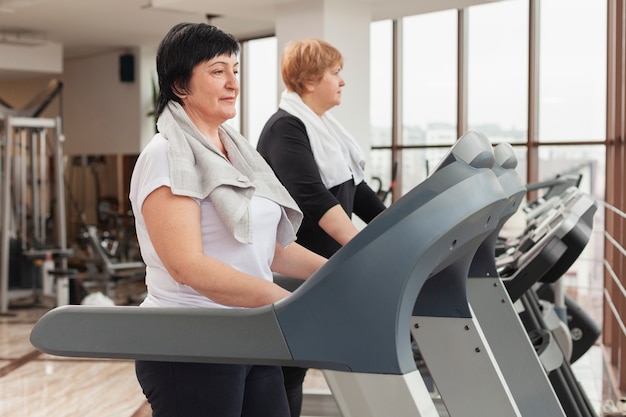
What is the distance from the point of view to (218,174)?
1.40 m

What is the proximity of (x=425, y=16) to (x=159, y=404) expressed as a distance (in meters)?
7.09

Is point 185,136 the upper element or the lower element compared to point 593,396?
upper

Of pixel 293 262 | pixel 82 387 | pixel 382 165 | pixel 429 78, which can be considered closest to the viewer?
pixel 293 262

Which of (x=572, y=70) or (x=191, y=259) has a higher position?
(x=572, y=70)

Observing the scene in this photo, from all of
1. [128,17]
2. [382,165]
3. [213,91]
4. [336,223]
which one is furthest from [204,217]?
[128,17]

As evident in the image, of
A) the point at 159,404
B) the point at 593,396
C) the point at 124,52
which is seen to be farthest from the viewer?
the point at 124,52

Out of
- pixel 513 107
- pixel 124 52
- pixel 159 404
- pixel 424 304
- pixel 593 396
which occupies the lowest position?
pixel 593 396

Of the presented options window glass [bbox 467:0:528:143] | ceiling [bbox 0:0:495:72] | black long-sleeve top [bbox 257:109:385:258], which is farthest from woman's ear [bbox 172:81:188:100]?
window glass [bbox 467:0:528:143]

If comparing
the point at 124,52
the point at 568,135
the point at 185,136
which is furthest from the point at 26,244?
the point at 185,136

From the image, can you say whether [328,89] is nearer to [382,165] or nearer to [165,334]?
[165,334]

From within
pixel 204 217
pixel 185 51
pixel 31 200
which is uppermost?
pixel 185 51

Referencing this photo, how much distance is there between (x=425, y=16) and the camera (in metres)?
8.02

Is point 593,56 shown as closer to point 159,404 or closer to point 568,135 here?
point 568,135

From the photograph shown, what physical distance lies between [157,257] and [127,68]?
8.99 metres
